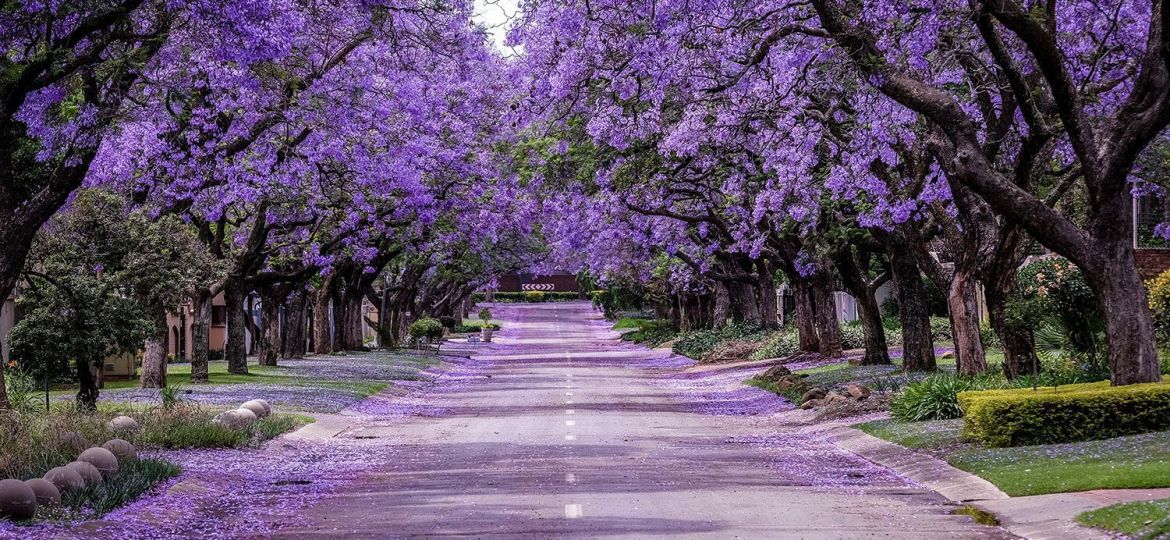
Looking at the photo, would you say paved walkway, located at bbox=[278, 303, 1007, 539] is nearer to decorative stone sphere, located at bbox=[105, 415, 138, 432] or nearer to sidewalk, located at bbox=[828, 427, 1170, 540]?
sidewalk, located at bbox=[828, 427, 1170, 540]

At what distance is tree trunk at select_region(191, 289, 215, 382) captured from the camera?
36750mm

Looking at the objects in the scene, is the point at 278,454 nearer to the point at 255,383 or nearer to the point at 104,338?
the point at 104,338

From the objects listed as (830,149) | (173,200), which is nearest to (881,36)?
(830,149)

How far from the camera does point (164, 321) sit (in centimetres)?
3212

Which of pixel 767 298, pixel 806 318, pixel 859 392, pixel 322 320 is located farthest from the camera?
pixel 322 320

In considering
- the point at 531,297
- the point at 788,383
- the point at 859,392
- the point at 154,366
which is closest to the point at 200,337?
the point at 154,366

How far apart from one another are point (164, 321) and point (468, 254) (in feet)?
99.0

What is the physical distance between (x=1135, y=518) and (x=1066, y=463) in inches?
154

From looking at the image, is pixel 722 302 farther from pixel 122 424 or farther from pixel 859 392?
pixel 122 424

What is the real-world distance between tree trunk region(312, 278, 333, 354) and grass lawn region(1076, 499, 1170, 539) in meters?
44.6

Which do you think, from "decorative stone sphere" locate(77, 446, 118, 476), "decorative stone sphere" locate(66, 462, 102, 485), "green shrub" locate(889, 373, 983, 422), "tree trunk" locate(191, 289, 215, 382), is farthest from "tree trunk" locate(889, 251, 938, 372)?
"decorative stone sphere" locate(66, 462, 102, 485)

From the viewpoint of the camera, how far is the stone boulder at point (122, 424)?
1874 centimetres

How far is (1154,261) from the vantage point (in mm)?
32719

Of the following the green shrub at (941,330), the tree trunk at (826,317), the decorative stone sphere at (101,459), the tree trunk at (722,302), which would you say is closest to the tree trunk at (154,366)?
the decorative stone sphere at (101,459)
